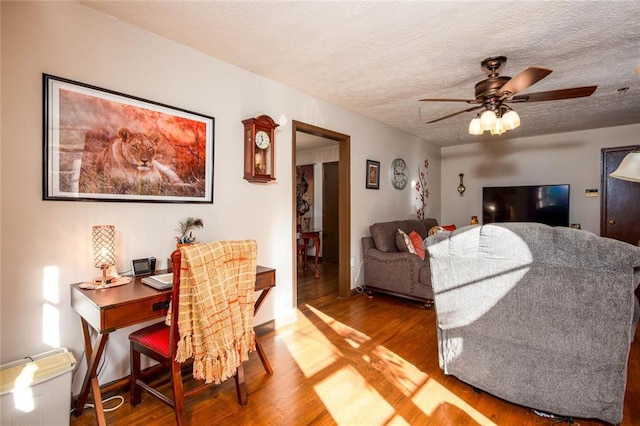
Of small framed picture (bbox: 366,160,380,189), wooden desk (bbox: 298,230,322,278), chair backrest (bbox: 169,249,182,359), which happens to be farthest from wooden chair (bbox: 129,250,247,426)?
wooden desk (bbox: 298,230,322,278)

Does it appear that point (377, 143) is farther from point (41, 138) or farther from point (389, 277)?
point (41, 138)

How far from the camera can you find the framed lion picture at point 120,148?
182cm

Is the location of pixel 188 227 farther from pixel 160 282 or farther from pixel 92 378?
pixel 92 378

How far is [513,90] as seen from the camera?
2379mm

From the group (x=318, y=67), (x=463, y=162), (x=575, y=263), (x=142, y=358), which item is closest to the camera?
(x=575, y=263)

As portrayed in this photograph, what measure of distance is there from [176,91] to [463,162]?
563 centimetres

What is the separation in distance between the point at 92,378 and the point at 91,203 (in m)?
1.03

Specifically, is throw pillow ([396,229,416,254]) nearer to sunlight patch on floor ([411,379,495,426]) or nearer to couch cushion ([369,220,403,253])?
couch cushion ([369,220,403,253])

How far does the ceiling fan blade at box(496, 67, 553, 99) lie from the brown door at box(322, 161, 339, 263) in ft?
13.8

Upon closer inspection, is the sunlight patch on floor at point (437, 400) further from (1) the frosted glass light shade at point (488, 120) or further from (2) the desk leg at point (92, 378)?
(1) the frosted glass light shade at point (488, 120)

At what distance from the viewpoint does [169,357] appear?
1.65m

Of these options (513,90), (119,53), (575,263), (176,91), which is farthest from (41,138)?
(513,90)

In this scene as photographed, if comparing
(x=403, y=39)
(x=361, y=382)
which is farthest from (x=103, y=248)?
(x=403, y=39)

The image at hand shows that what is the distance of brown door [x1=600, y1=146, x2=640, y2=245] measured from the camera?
15.2 feet
